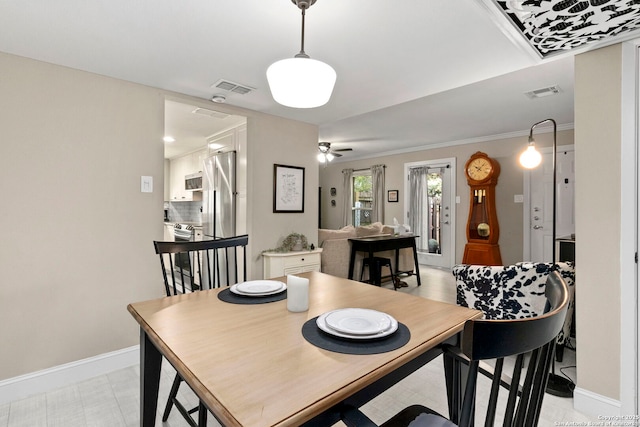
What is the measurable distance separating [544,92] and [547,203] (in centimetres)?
233

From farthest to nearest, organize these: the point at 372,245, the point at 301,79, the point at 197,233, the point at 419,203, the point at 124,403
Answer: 1. the point at 419,203
2. the point at 197,233
3. the point at 372,245
4. the point at 124,403
5. the point at 301,79

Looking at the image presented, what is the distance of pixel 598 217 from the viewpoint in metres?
Result: 1.84

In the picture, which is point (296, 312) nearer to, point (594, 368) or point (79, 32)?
point (594, 368)

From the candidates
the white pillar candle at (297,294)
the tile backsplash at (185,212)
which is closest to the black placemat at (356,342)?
the white pillar candle at (297,294)

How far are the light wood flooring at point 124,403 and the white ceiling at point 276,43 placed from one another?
86.4 inches

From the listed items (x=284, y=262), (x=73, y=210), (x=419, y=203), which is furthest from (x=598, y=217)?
(x=419, y=203)

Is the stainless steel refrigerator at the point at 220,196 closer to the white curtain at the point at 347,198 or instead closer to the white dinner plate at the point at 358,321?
the white dinner plate at the point at 358,321

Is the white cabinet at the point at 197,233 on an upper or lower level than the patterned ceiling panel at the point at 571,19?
lower

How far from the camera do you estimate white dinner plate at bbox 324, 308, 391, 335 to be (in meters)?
1.05

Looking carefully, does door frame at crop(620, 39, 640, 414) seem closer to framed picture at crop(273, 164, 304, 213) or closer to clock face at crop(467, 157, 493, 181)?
framed picture at crop(273, 164, 304, 213)

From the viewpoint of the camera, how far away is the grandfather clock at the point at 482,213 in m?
5.00

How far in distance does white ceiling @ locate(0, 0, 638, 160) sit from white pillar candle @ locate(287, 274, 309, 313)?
1328 mm

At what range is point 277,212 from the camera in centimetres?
355

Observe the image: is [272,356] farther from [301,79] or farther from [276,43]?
[276,43]
